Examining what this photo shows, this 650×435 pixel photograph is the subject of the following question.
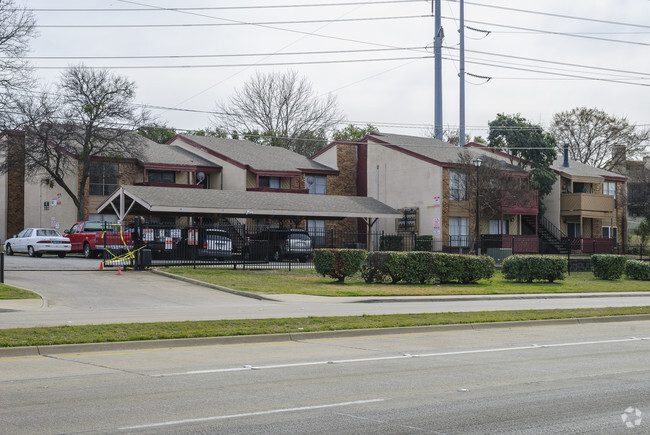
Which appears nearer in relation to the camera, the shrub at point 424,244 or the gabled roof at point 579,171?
the shrub at point 424,244

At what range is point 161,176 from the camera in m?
50.7

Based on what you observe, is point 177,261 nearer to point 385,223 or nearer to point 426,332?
point 426,332

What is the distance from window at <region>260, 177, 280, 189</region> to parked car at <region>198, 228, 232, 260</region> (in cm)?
1758

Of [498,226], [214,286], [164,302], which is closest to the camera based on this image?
[164,302]

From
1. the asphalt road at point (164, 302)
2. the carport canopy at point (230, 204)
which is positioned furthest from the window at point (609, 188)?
the asphalt road at point (164, 302)

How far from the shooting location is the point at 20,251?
40438 millimetres

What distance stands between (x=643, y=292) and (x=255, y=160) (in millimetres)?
29766

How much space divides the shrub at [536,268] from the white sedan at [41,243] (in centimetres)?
2283

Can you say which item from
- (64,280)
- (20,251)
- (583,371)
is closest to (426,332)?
(583,371)

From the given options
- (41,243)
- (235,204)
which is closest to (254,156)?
(235,204)

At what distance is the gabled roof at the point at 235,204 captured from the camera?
36656 millimetres

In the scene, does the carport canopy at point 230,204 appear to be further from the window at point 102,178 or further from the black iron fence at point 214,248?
the window at point 102,178

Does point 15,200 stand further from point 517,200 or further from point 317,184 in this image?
point 517,200

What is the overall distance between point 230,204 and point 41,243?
10085mm
